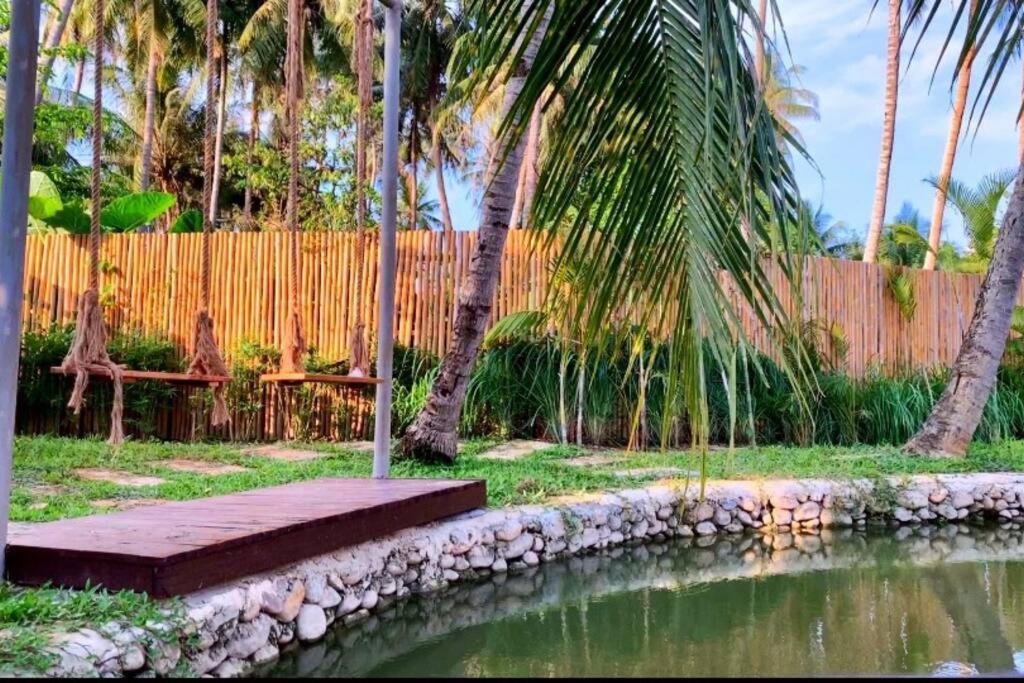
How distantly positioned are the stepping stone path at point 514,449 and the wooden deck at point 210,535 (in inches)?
82.6

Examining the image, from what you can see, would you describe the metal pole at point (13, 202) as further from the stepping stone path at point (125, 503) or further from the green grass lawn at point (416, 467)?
the stepping stone path at point (125, 503)

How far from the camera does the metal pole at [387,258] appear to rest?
15.3 feet

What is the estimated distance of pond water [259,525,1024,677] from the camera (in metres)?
3.09

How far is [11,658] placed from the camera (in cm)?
208

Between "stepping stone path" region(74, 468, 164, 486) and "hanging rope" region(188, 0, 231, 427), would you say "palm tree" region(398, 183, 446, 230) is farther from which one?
"hanging rope" region(188, 0, 231, 427)

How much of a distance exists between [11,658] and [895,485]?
526cm

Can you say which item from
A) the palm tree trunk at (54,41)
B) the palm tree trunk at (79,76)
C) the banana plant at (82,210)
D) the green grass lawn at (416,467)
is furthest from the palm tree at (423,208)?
the green grass lawn at (416,467)

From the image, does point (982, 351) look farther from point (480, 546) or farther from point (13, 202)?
point (13, 202)

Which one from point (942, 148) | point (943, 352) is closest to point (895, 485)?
point (943, 352)

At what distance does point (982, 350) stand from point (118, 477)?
20.2 ft

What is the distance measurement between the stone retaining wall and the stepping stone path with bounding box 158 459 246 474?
2.01m

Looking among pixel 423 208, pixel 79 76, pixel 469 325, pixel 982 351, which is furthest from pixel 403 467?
pixel 423 208

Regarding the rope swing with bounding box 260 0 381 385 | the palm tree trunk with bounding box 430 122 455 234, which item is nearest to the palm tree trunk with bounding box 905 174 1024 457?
the rope swing with bounding box 260 0 381 385

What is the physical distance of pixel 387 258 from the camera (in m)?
4.70
